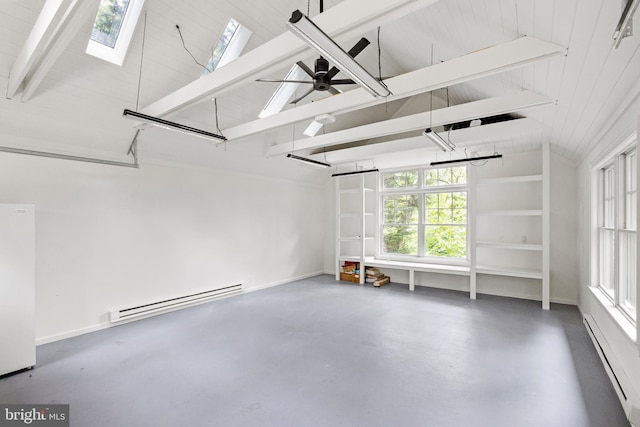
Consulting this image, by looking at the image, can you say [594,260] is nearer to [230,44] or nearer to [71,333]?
[230,44]

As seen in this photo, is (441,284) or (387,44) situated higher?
(387,44)

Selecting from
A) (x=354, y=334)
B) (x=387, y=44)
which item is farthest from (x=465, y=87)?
(x=354, y=334)

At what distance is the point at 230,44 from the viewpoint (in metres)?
3.96

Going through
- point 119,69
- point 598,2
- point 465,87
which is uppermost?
point 465,87

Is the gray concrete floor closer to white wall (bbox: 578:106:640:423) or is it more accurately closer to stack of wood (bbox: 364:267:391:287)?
white wall (bbox: 578:106:640:423)

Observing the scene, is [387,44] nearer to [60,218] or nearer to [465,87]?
[465,87]

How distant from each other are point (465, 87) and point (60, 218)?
6107 millimetres

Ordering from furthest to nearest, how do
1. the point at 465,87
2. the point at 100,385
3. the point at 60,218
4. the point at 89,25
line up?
the point at 465,87
the point at 60,218
the point at 89,25
the point at 100,385

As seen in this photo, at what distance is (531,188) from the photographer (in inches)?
222

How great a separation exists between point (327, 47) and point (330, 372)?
9.38 ft

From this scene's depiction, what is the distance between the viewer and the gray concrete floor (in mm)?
2285

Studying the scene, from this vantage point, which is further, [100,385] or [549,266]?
[549,266]

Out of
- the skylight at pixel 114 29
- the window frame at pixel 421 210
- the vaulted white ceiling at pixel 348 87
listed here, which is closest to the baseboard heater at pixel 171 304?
the vaulted white ceiling at pixel 348 87

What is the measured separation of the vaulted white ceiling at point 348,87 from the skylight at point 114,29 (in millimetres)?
101
